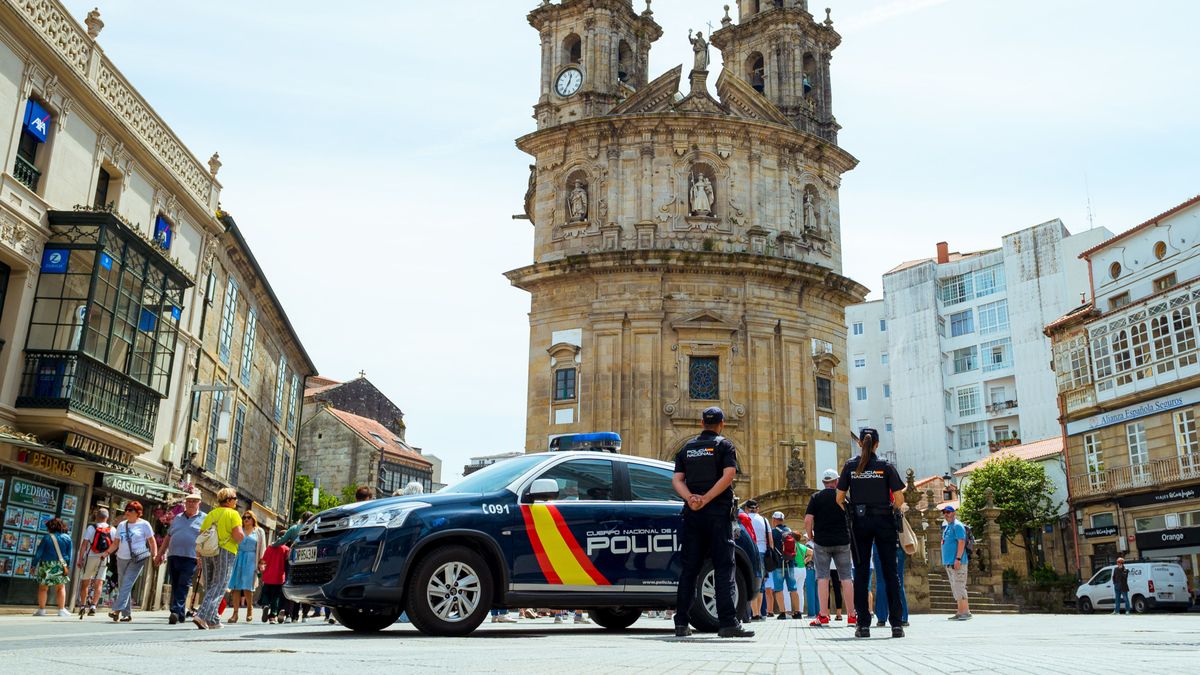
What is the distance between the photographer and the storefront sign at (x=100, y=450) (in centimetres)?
1702

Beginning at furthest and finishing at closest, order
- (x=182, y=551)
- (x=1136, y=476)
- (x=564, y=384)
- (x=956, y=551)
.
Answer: (x=564, y=384) < (x=1136, y=476) < (x=956, y=551) < (x=182, y=551)

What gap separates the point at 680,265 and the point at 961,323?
3363 centimetres

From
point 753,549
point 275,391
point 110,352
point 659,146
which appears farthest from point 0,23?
point 659,146

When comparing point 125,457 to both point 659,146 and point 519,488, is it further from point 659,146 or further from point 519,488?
point 659,146

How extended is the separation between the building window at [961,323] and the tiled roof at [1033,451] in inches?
353

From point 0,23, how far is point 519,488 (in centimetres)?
1202

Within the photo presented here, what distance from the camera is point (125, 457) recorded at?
1914cm

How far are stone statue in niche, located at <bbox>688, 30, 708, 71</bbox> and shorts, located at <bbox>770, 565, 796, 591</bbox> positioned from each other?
25.5m

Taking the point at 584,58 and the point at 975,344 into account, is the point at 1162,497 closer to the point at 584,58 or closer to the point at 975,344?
the point at 584,58

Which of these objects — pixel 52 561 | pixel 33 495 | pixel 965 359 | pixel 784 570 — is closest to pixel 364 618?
pixel 52 561

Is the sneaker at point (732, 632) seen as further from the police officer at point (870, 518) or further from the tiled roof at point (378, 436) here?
the tiled roof at point (378, 436)

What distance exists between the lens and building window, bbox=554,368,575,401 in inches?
1377

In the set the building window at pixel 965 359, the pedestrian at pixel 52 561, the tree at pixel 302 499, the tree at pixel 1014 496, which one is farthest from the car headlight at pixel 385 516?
the building window at pixel 965 359

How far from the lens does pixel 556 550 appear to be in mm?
9000
